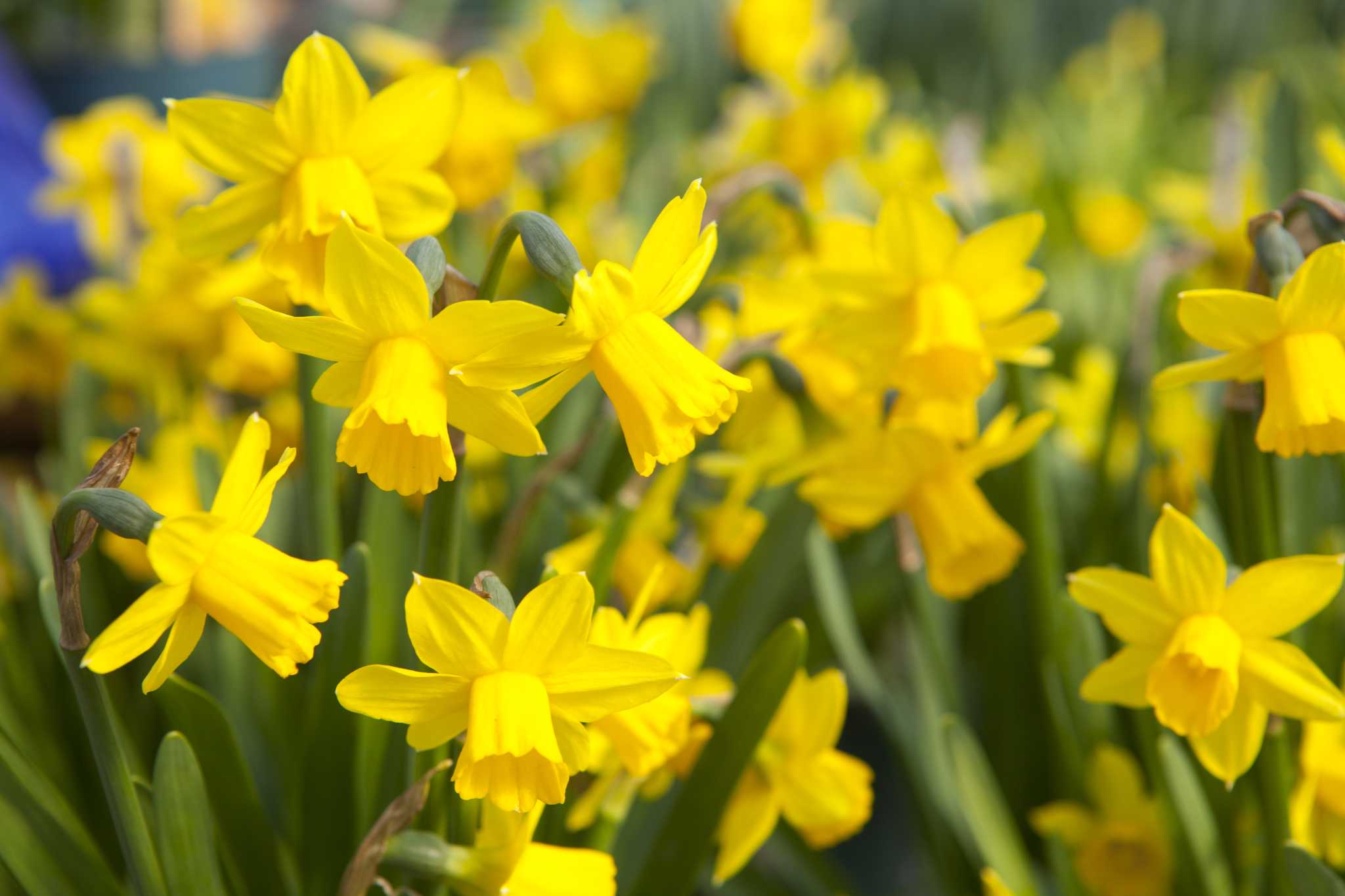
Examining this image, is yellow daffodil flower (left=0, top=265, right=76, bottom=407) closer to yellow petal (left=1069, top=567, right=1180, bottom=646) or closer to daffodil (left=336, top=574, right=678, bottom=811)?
daffodil (left=336, top=574, right=678, bottom=811)

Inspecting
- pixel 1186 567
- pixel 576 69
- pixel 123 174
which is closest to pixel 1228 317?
pixel 1186 567

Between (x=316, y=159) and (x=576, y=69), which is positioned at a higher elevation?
(x=316, y=159)

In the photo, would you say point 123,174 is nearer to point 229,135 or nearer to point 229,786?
point 229,135

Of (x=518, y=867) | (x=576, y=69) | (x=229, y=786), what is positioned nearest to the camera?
(x=518, y=867)

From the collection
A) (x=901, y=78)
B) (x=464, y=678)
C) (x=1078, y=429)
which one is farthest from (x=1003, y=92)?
(x=464, y=678)

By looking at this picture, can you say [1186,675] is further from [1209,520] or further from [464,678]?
[464,678]

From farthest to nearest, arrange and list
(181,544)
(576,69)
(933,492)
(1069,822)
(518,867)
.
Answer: (576,69) < (1069,822) < (933,492) < (518,867) < (181,544)
